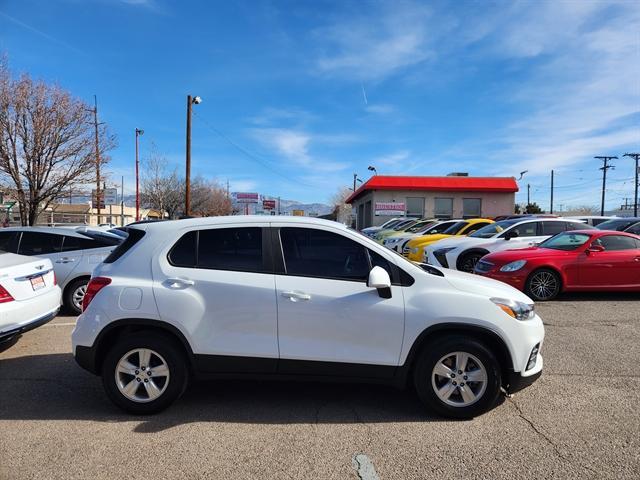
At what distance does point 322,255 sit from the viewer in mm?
3984

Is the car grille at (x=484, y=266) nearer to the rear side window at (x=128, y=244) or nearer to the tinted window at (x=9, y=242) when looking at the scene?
the rear side window at (x=128, y=244)

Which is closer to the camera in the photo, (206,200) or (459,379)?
(459,379)

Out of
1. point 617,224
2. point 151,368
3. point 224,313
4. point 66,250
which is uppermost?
point 617,224

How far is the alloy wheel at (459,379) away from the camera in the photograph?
3758 mm

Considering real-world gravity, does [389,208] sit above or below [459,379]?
above

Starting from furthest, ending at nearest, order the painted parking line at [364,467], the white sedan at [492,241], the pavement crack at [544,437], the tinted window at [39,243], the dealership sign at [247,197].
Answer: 1. the dealership sign at [247,197]
2. the white sedan at [492,241]
3. the tinted window at [39,243]
4. the pavement crack at [544,437]
5. the painted parking line at [364,467]

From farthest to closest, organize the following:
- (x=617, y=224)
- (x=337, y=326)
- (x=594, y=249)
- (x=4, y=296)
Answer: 1. (x=617, y=224)
2. (x=594, y=249)
3. (x=4, y=296)
4. (x=337, y=326)

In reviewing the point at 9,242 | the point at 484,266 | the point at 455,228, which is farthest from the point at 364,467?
the point at 455,228

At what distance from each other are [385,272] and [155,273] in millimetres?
1915

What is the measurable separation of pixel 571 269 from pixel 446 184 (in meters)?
28.2

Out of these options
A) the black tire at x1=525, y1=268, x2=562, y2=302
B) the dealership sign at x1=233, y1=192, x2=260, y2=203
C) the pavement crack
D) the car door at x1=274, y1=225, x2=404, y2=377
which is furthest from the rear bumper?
the dealership sign at x1=233, y1=192, x2=260, y2=203

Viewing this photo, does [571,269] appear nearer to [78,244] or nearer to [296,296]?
[296,296]

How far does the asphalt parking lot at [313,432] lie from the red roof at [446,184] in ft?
104

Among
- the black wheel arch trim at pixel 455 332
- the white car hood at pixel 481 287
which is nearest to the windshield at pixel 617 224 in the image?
the white car hood at pixel 481 287
